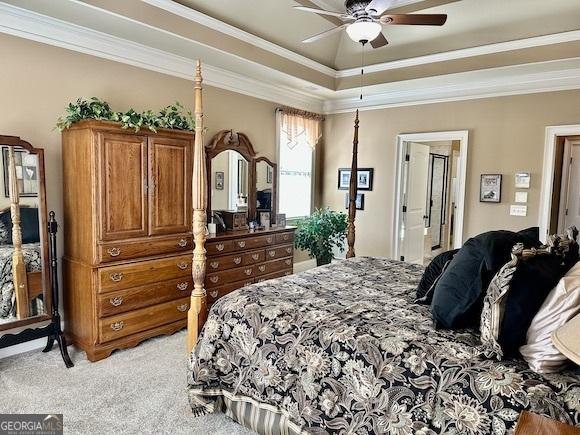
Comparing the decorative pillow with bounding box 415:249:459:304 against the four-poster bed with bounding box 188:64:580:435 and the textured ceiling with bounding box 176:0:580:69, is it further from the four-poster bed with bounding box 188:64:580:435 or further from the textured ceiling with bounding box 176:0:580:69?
the textured ceiling with bounding box 176:0:580:69

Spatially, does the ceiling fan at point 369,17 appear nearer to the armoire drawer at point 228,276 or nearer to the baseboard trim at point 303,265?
the armoire drawer at point 228,276

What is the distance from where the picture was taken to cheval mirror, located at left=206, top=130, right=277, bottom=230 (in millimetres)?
4445

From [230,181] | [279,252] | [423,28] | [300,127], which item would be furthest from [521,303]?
[300,127]

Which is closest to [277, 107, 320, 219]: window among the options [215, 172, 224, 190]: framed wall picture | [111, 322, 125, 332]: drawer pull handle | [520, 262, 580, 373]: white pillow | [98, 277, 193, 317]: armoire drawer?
[215, 172, 224, 190]: framed wall picture

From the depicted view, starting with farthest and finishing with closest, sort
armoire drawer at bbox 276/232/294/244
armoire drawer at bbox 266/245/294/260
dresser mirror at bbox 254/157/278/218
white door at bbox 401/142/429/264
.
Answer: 1. white door at bbox 401/142/429/264
2. dresser mirror at bbox 254/157/278/218
3. armoire drawer at bbox 276/232/294/244
4. armoire drawer at bbox 266/245/294/260

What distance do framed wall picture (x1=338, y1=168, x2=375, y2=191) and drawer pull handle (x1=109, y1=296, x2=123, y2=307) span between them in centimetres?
379

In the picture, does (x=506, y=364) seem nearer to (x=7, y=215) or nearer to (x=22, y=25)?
(x=7, y=215)

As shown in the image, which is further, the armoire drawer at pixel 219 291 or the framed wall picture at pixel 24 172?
the armoire drawer at pixel 219 291

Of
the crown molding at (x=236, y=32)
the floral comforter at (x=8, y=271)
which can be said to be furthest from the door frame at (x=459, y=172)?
the floral comforter at (x=8, y=271)

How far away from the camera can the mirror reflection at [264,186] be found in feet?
16.5

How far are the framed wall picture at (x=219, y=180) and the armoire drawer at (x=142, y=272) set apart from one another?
1166mm

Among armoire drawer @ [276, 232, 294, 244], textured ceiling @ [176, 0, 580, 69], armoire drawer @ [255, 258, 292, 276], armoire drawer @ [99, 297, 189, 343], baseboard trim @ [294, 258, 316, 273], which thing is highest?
textured ceiling @ [176, 0, 580, 69]

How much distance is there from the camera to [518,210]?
4.55 metres

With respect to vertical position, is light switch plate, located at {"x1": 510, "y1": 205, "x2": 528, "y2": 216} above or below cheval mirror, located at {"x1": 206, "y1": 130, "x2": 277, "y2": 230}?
below
